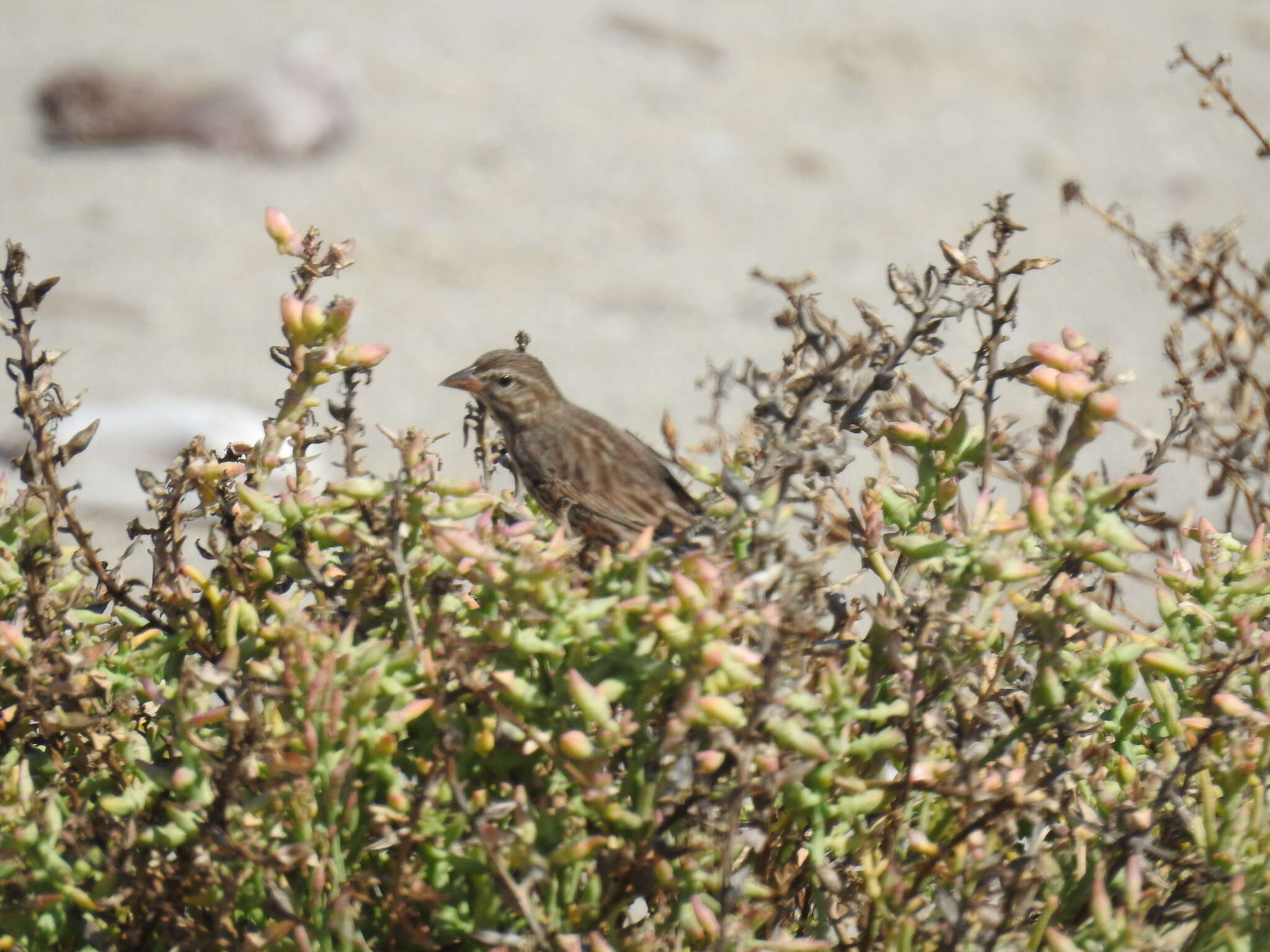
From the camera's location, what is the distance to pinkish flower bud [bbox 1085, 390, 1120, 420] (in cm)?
203

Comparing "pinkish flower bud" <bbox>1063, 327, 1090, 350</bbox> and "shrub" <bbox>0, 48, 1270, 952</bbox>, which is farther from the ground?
"pinkish flower bud" <bbox>1063, 327, 1090, 350</bbox>

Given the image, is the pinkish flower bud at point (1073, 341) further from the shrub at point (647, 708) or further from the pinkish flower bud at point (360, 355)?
the pinkish flower bud at point (360, 355)

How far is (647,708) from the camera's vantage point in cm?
221

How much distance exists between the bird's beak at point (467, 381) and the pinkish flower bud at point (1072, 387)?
289 centimetres

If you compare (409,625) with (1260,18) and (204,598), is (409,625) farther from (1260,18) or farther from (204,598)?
(1260,18)

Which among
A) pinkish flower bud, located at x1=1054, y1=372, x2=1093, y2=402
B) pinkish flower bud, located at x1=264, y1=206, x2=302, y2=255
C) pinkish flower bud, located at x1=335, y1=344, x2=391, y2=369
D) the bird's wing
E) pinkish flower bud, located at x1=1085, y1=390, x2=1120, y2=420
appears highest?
the bird's wing

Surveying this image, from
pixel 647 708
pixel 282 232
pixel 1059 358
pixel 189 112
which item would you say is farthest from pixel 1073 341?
pixel 189 112

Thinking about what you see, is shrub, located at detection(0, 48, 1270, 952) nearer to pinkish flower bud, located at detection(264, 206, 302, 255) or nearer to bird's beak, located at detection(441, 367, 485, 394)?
pinkish flower bud, located at detection(264, 206, 302, 255)

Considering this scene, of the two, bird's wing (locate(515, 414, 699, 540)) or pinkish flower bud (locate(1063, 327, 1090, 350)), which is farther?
bird's wing (locate(515, 414, 699, 540))

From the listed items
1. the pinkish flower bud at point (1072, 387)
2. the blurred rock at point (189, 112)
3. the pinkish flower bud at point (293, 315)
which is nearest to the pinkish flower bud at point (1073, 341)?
the pinkish flower bud at point (1072, 387)

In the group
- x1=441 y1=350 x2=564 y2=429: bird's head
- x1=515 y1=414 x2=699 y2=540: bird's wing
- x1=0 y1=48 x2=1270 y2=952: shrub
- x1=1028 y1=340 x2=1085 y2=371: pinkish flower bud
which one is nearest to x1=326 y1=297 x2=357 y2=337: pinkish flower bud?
x1=0 y1=48 x2=1270 y2=952: shrub

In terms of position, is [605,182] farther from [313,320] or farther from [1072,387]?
[1072,387]

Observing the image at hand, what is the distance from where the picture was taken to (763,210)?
28.8ft

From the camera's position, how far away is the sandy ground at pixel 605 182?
7.28 metres
